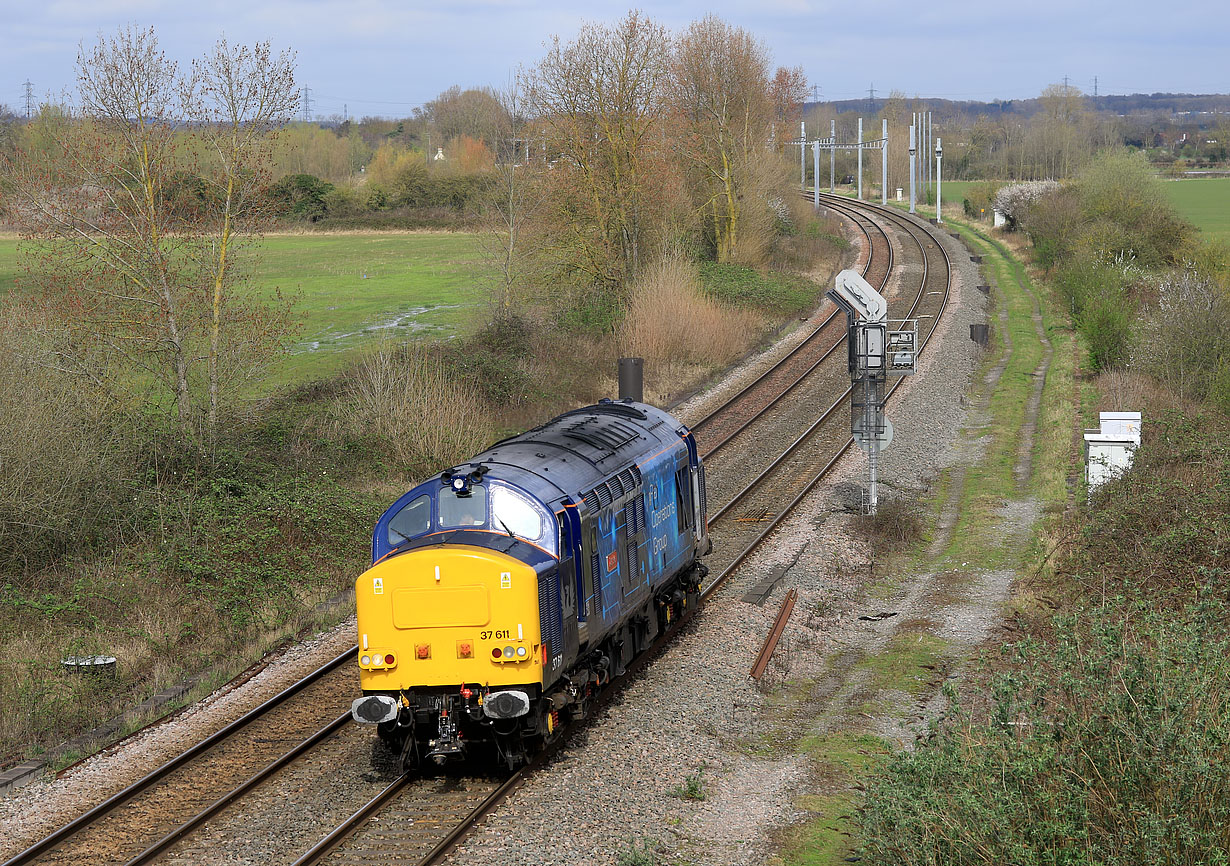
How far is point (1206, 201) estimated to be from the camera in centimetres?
9712

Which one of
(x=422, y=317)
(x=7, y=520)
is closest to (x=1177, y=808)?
(x=7, y=520)

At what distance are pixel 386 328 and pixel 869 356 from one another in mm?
26084

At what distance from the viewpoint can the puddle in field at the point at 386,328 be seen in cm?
3978

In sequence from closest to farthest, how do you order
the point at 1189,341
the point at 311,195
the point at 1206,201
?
the point at 1189,341, the point at 311,195, the point at 1206,201

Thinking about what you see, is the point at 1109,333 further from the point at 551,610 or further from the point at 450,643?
the point at 450,643

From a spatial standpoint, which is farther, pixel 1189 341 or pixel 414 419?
pixel 1189 341

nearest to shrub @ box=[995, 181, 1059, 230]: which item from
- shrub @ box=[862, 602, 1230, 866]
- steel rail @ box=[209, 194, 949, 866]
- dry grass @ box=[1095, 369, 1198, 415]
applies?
dry grass @ box=[1095, 369, 1198, 415]

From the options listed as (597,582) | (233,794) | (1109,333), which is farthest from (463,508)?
(1109,333)

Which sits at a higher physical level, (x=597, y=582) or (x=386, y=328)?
(x=386, y=328)

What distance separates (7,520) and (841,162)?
385 feet

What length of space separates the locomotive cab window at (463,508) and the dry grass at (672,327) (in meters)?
Result: 24.2

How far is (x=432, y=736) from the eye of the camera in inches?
451

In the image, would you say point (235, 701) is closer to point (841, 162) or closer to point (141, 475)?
point (141, 475)

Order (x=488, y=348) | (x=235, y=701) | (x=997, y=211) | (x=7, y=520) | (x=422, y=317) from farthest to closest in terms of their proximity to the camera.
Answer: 1. (x=997, y=211)
2. (x=422, y=317)
3. (x=488, y=348)
4. (x=7, y=520)
5. (x=235, y=701)
